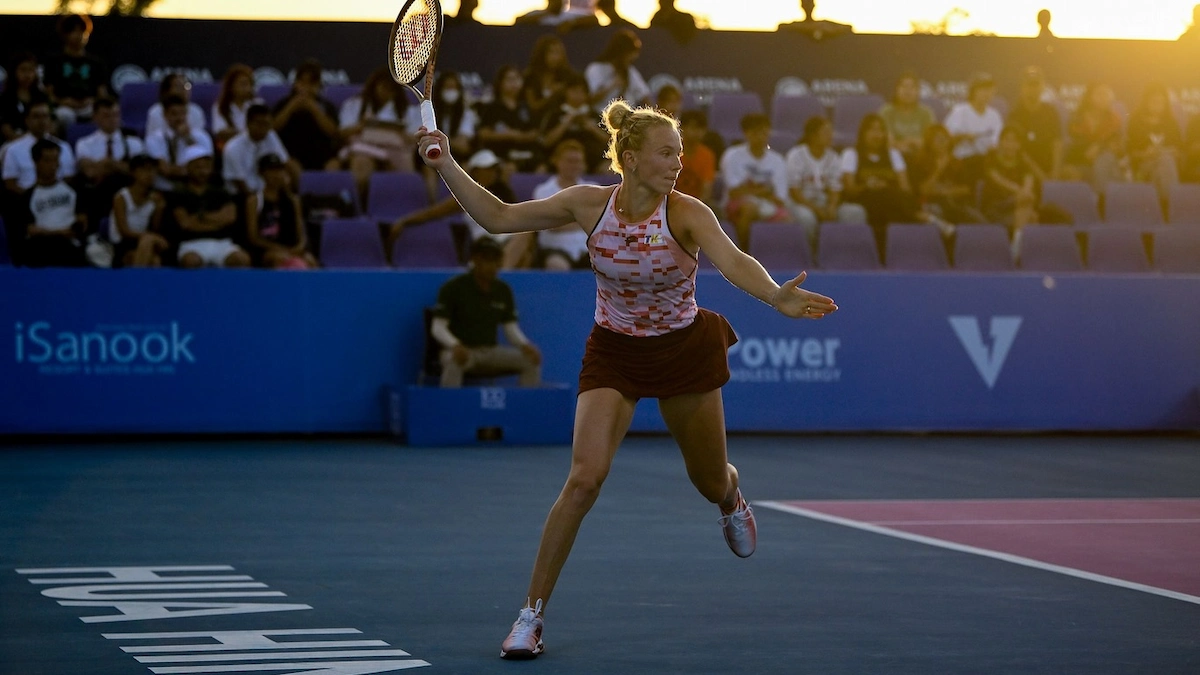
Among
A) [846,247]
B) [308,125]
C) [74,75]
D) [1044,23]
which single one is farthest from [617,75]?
[1044,23]

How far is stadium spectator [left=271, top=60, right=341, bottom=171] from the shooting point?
1669cm

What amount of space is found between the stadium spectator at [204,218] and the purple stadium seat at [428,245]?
1674mm

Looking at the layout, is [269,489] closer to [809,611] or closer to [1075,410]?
[809,611]

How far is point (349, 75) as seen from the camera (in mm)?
19297

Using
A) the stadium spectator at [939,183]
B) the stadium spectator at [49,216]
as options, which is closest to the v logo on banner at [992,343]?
the stadium spectator at [939,183]

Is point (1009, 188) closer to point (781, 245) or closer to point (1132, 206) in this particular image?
point (1132, 206)

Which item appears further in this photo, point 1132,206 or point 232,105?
point 1132,206

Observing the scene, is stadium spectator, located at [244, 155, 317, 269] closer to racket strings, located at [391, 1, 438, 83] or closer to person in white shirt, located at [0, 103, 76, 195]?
person in white shirt, located at [0, 103, 76, 195]

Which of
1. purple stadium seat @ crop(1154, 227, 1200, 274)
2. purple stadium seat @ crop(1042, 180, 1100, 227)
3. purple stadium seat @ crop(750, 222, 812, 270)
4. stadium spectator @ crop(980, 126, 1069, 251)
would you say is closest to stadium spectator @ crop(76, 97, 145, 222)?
purple stadium seat @ crop(750, 222, 812, 270)

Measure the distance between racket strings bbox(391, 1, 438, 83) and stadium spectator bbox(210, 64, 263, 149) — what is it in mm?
9551

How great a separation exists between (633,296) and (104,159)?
10.2 metres

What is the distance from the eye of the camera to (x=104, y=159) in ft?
50.6

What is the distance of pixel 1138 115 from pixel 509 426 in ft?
30.2

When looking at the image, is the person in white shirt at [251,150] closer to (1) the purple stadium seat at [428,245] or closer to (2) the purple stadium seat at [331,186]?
(2) the purple stadium seat at [331,186]
